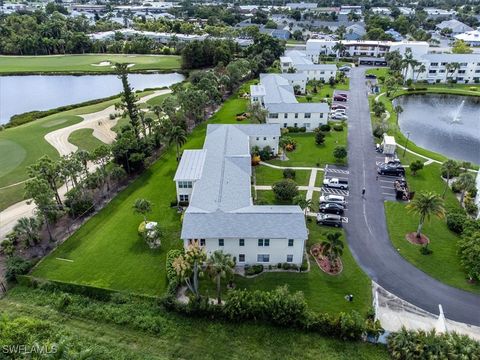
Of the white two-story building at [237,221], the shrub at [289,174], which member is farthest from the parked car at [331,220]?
the shrub at [289,174]

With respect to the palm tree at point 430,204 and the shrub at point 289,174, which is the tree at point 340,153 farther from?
the palm tree at point 430,204

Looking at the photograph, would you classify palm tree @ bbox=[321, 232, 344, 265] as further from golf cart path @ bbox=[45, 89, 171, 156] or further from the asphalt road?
golf cart path @ bbox=[45, 89, 171, 156]

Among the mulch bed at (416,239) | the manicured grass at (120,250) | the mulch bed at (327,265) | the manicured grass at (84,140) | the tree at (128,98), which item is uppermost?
the tree at (128,98)

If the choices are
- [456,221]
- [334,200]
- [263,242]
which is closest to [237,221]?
[263,242]

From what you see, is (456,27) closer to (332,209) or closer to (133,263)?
(332,209)

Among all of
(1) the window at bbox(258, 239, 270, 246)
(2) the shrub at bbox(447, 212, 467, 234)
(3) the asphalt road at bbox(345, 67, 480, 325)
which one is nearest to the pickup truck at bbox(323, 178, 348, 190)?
(3) the asphalt road at bbox(345, 67, 480, 325)

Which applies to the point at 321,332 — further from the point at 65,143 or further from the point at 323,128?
the point at 65,143
